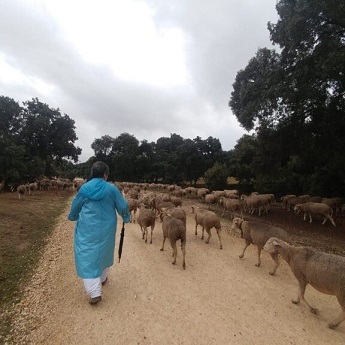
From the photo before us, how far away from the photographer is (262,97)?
1498cm

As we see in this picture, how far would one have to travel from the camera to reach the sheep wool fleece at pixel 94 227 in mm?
5763

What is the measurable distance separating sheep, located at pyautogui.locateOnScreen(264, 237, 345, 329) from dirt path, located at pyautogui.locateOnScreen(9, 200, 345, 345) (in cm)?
62

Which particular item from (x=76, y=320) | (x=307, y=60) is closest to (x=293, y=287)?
(x=76, y=320)

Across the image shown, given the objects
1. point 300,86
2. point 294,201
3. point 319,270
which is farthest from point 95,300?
point 294,201

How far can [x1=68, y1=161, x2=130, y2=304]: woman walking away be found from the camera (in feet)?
18.9

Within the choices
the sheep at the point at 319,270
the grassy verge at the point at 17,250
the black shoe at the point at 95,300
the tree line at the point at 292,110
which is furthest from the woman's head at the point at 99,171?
the tree line at the point at 292,110

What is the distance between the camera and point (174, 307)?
599cm

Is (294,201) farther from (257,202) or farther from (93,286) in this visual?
(93,286)

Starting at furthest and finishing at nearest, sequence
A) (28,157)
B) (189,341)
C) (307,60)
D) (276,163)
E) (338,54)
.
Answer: (28,157)
(276,163)
(307,60)
(338,54)
(189,341)

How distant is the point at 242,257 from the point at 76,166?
11883 centimetres

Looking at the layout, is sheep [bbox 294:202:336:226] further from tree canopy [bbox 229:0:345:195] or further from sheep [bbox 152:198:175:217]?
sheep [bbox 152:198:175:217]

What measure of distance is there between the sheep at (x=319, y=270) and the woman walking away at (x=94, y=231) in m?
4.22

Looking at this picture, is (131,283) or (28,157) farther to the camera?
(28,157)

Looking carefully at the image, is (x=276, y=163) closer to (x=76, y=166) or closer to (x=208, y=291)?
(x=208, y=291)
